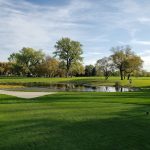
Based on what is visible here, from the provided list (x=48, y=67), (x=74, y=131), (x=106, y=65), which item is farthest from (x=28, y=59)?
(x=74, y=131)

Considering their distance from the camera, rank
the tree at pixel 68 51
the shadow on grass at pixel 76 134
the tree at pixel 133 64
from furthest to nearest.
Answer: the tree at pixel 68 51, the tree at pixel 133 64, the shadow on grass at pixel 76 134

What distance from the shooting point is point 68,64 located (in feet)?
389

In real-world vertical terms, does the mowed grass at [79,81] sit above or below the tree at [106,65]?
below

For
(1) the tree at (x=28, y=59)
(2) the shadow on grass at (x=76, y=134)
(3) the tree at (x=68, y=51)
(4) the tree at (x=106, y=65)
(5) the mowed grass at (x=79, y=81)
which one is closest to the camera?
(2) the shadow on grass at (x=76, y=134)

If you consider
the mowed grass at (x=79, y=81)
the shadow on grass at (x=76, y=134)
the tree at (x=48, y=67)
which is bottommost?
the shadow on grass at (x=76, y=134)

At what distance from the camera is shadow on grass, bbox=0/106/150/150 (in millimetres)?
8438

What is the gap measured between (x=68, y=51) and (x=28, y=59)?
25.2m

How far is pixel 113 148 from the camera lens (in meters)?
8.35

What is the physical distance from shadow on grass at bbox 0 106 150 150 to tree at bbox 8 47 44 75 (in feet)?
410

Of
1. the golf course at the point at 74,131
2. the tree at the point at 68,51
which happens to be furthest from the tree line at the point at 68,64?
the golf course at the point at 74,131

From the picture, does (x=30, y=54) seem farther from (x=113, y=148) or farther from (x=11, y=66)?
(x=113, y=148)

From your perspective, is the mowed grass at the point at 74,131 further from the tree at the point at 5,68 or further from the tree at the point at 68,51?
the tree at the point at 5,68

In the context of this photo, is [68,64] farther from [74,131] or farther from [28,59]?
[74,131]

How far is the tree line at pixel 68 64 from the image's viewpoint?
95.7 metres
